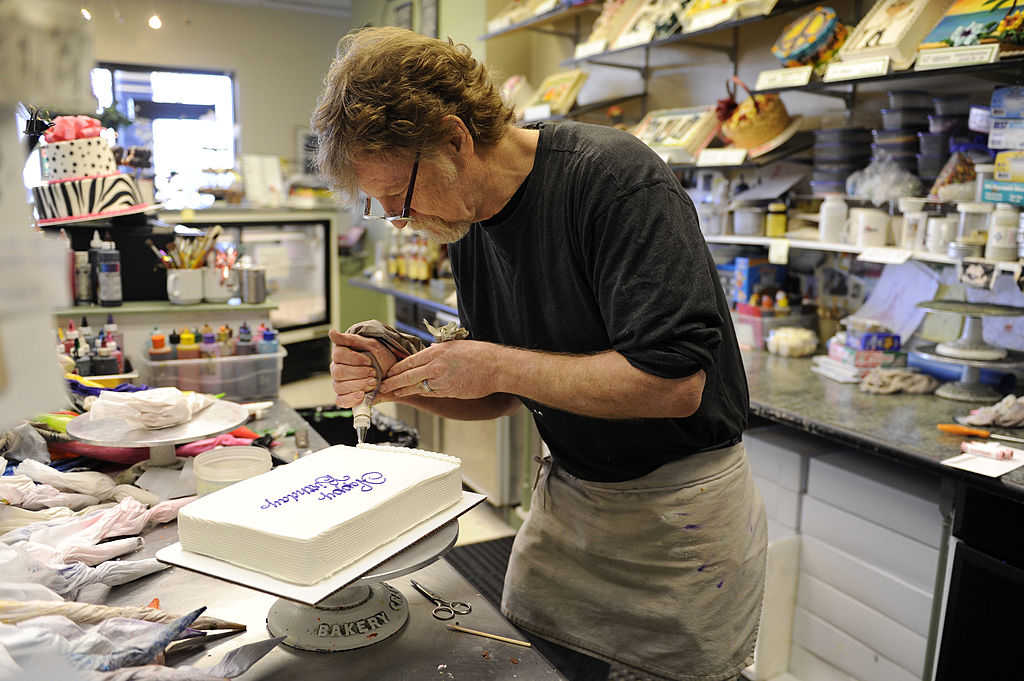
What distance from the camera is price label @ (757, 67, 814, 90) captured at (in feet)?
8.34

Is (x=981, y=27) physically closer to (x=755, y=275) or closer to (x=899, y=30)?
(x=899, y=30)

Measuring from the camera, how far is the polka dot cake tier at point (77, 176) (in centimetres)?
237

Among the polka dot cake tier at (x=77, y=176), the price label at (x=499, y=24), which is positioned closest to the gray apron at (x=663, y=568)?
the polka dot cake tier at (x=77, y=176)

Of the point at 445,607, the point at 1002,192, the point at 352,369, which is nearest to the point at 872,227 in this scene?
the point at 1002,192

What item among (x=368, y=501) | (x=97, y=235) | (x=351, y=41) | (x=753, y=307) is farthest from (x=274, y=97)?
(x=368, y=501)

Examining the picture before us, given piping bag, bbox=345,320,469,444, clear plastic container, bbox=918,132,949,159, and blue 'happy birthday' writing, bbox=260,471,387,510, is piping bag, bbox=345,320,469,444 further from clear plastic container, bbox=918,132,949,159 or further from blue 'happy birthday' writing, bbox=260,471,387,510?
clear plastic container, bbox=918,132,949,159

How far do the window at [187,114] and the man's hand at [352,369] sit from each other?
4726mm

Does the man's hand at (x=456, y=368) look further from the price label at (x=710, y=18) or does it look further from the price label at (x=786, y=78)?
the price label at (x=710, y=18)

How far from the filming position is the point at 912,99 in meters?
2.56

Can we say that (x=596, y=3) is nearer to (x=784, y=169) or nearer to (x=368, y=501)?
(x=784, y=169)

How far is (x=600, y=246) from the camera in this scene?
4.17 feet

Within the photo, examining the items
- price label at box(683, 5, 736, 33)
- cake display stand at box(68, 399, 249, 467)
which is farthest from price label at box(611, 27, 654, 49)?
cake display stand at box(68, 399, 249, 467)

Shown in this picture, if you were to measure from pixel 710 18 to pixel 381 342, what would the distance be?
81.6 inches

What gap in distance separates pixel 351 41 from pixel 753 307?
7.04 feet
